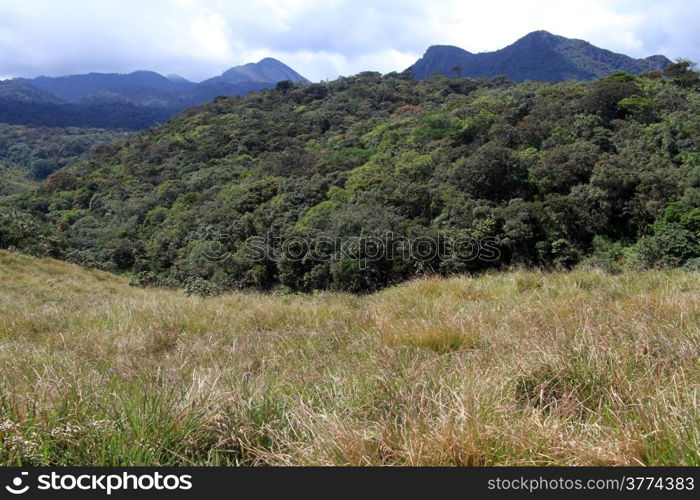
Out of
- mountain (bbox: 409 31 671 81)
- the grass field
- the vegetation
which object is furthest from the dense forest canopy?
mountain (bbox: 409 31 671 81)

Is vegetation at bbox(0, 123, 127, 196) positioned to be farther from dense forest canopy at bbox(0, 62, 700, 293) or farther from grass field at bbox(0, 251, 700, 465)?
grass field at bbox(0, 251, 700, 465)

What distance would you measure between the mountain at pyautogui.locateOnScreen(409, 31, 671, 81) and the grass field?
506ft

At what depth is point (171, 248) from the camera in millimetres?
36219

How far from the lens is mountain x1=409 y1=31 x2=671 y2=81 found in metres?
146

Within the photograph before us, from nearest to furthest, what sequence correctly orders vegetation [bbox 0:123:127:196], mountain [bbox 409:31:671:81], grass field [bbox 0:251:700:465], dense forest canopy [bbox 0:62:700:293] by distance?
grass field [bbox 0:251:700:465]
dense forest canopy [bbox 0:62:700:293]
vegetation [bbox 0:123:127:196]
mountain [bbox 409:31:671:81]

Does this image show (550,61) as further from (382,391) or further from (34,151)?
(382,391)

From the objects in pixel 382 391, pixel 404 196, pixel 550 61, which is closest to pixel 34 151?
pixel 404 196

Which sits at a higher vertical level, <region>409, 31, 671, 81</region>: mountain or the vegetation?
<region>409, 31, 671, 81</region>: mountain

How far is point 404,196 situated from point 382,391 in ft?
84.4

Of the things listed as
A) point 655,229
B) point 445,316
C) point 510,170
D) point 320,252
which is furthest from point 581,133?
point 445,316

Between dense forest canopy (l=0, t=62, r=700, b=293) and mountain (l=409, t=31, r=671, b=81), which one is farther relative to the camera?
mountain (l=409, t=31, r=671, b=81)

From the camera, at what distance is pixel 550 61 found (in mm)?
164375
